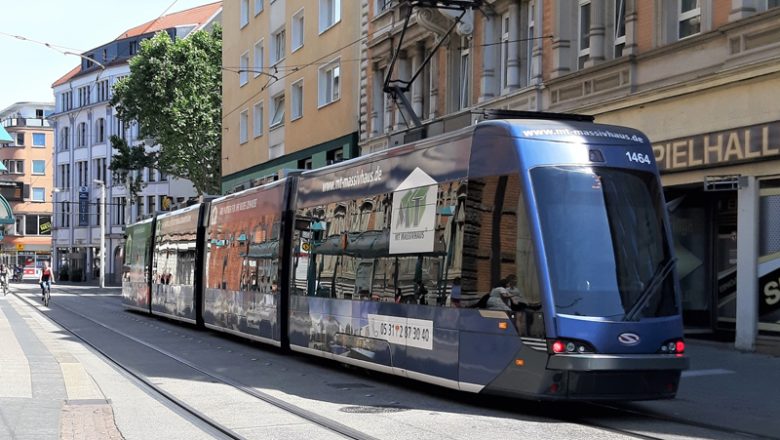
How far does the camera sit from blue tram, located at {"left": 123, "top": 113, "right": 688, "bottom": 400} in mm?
9805

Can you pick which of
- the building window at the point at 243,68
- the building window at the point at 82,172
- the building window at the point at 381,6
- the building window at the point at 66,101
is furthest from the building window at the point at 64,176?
the building window at the point at 381,6

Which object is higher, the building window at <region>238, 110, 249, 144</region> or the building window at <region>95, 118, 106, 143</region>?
the building window at <region>95, 118, 106, 143</region>

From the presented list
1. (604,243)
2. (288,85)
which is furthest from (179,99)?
(604,243)

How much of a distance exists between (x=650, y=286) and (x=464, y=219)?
2053mm

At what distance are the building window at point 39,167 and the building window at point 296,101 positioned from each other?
81105 millimetres

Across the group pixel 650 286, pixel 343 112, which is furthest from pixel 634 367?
pixel 343 112

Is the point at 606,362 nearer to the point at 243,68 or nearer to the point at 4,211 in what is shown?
the point at 4,211

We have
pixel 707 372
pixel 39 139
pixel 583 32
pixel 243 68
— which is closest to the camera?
pixel 707 372

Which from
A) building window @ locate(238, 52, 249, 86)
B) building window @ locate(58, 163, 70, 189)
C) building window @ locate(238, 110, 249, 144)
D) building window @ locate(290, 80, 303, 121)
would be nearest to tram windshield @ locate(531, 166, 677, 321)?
building window @ locate(290, 80, 303, 121)

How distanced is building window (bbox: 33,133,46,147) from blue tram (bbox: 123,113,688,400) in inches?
4168

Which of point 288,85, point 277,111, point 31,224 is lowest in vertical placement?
point 31,224

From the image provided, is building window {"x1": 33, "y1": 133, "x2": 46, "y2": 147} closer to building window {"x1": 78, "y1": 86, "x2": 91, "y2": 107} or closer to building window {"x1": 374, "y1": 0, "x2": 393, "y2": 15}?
building window {"x1": 78, "y1": 86, "x2": 91, "y2": 107}

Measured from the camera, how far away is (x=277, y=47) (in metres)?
41.7

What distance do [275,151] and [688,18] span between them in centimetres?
2495
